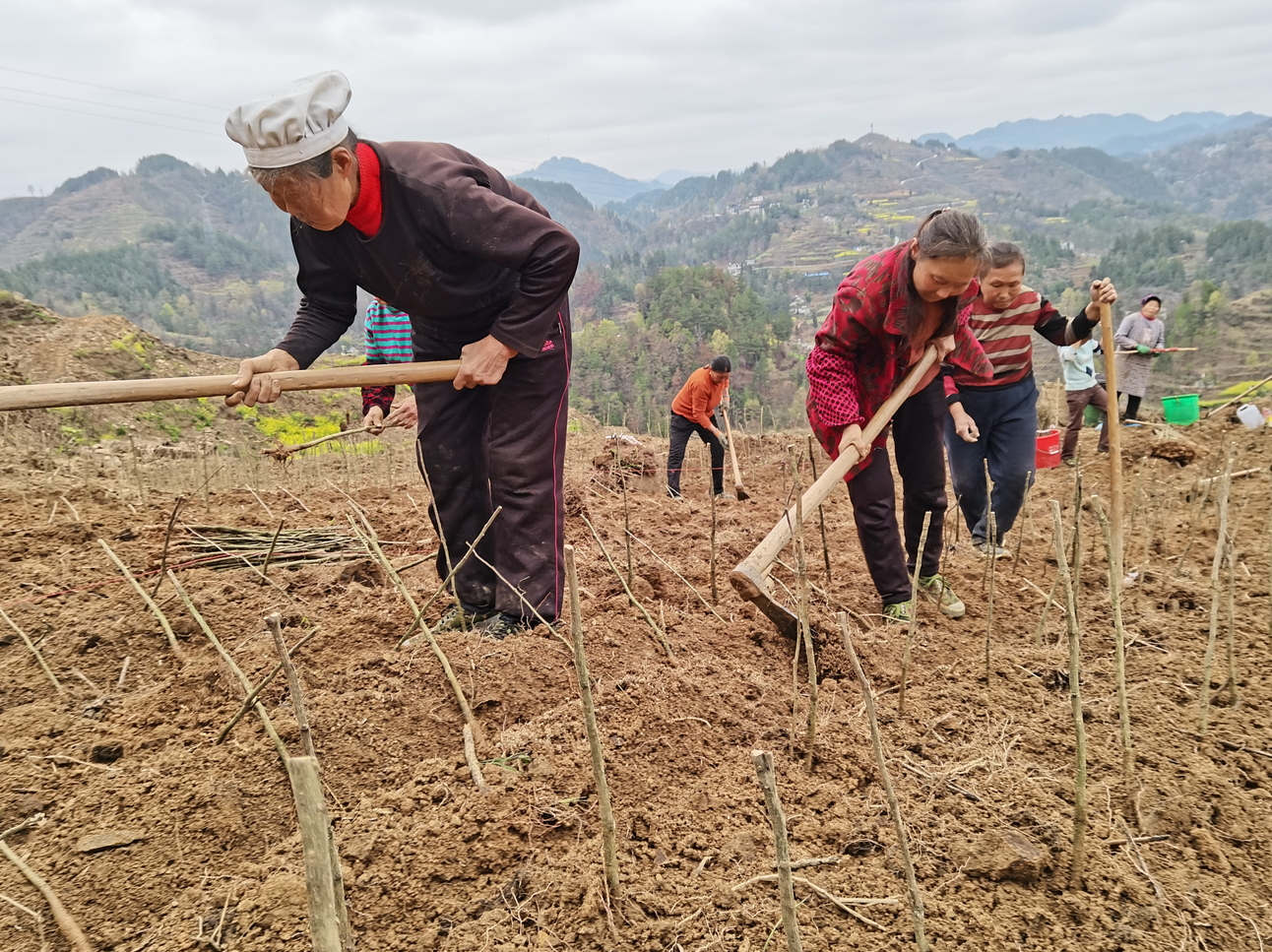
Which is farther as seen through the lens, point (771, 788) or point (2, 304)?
point (2, 304)

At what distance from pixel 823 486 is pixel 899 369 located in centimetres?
59

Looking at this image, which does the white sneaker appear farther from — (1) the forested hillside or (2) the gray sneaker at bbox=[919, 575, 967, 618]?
(1) the forested hillside

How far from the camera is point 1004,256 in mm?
3207

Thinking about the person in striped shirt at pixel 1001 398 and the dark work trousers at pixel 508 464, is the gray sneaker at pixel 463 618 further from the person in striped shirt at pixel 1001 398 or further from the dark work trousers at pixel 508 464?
the person in striped shirt at pixel 1001 398

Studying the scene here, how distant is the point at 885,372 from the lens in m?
2.72

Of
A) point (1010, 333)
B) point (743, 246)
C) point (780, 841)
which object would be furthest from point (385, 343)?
point (743, 246)

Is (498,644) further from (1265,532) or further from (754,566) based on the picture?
(1265,532)

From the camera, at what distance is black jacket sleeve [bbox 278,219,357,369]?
232 cm

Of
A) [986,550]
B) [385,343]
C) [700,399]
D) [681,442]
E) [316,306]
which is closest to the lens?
[316,306]

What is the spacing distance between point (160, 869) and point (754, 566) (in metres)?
1.76

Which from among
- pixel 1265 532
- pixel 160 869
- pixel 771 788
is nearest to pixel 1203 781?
pixel 771 788

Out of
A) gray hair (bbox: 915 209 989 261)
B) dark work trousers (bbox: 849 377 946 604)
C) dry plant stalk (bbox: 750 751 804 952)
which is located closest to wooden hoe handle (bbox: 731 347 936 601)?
dark work trousers (bbox: 849 377 946 604)

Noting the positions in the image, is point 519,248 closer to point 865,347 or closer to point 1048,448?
point 865,347

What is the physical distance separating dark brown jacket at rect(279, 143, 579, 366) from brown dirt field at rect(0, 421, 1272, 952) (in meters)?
0.99
